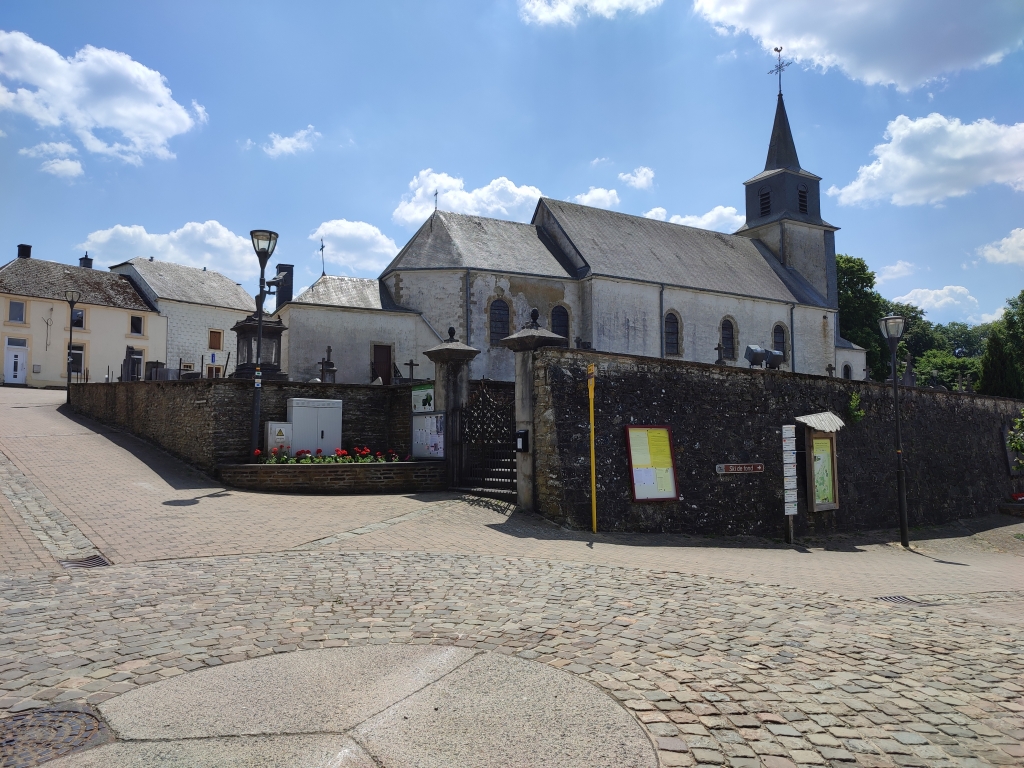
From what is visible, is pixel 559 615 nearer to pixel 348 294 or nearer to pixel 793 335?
pixel 348 294

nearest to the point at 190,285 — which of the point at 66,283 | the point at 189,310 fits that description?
the point at 189,310

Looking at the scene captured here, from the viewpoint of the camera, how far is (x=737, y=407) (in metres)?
14.6

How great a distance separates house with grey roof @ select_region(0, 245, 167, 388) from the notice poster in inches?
1372

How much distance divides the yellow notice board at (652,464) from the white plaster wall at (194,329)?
35623 mm

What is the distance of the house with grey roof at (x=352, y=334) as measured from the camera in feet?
93.6

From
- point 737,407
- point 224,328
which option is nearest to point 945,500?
point 737,407

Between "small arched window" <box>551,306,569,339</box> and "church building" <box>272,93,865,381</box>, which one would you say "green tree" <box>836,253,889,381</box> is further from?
"small arched window" <box>551,306,569,339</box>

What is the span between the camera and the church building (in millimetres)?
30594

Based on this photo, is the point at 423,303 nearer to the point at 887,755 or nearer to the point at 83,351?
the point at 83,351

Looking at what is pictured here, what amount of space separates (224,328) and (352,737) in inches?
1810

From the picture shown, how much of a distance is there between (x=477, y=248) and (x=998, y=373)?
30573 millimetres

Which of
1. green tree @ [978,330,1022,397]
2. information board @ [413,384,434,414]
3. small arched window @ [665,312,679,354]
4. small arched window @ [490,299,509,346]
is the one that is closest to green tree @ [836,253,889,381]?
green tree @ [978,330,1022,397]

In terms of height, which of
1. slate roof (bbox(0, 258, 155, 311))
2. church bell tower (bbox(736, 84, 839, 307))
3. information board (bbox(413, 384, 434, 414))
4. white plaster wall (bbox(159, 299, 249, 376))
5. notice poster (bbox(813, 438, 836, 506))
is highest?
church bell tower (bbox(736, 84, 839, 307))

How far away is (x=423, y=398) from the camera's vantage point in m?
16.5
